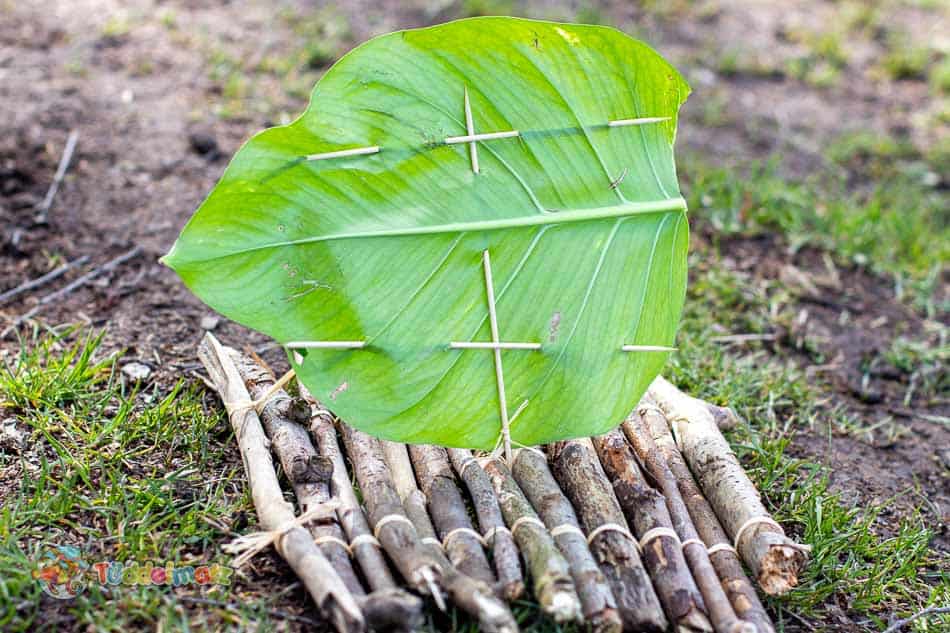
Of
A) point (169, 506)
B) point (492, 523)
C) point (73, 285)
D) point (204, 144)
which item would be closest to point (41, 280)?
point (73, 285)

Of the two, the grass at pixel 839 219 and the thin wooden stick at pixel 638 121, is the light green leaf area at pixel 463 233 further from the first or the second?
the grass at pixel 839 219

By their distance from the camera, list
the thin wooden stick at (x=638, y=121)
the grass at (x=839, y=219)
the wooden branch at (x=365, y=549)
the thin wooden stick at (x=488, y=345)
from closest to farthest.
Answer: the wooden branch at (x=365, y=549) < the thin wooden stick at (x=488, y=345) < the thin wooden stick at (x=638, y=121) < the grass at (x=839, y=219)

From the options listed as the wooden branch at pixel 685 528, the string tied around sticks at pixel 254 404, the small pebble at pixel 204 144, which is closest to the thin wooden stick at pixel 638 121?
the wooden branch at pixel 685 528

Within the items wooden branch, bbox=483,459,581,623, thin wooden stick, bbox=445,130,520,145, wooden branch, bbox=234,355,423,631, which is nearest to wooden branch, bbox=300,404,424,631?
wooden branch, bbox=234,355,423,631

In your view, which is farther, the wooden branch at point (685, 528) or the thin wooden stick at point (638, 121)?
the thin wooden stick at point (638, 121)

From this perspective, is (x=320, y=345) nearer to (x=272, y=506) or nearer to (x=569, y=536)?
(x=272, y=506)
